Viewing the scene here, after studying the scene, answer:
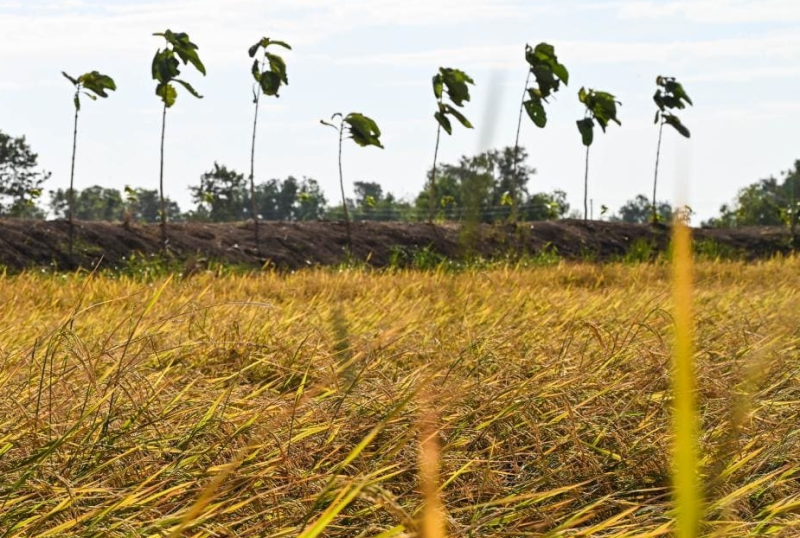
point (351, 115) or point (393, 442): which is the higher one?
point (351, 115)

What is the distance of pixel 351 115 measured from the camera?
557 inches

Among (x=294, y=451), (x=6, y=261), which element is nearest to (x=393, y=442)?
(x=294, y=451)

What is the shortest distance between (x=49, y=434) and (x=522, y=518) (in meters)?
0.95

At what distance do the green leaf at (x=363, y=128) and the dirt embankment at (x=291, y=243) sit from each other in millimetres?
1349

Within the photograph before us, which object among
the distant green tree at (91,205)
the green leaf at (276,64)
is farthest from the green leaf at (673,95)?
the distant green tree at (91,205)

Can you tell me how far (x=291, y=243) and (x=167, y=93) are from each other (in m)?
2.69

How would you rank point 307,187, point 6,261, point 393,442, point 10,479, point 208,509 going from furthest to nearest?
point 307,187 → point 6,261 → point 393,442 → point 10,479 → point 208,509

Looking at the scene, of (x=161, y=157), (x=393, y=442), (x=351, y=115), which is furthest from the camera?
(x=351, y=115)

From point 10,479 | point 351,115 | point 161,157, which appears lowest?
point 10,479

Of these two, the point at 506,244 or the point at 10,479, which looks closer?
the point at 10,479

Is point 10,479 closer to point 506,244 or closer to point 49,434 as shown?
point 49,434

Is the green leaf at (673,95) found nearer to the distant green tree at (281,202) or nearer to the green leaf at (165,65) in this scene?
the green leaf at (165,65)

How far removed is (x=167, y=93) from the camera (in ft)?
42.4

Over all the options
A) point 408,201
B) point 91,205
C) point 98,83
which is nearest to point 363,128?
point 98,83
